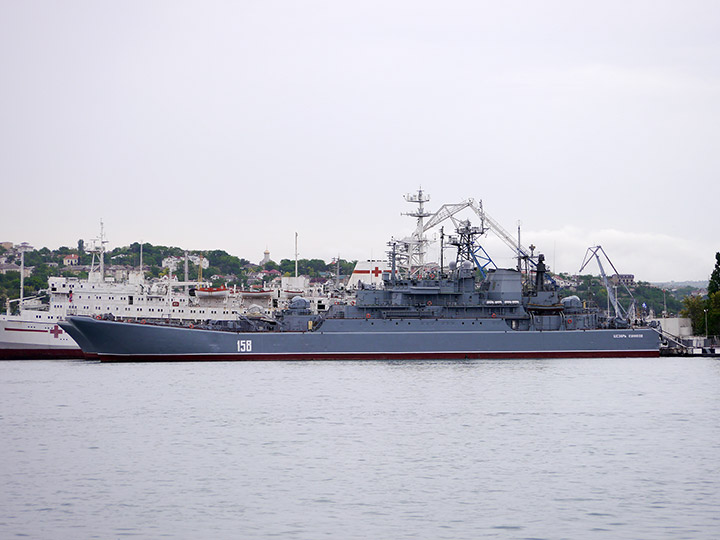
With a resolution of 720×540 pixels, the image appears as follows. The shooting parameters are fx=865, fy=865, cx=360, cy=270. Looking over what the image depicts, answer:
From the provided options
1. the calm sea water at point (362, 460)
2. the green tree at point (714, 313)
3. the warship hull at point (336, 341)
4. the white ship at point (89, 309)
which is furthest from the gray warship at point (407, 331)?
the green tree at point (714, 313)

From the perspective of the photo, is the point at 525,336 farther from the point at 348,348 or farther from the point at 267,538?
the point at 267,538

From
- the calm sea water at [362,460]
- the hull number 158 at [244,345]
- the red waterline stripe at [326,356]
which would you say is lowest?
the calm sea water at [362,460]

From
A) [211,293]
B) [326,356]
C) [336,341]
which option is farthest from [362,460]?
[211,293]

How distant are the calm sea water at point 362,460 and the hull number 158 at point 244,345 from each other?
13.1 m

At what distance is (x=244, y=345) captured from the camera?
53.8m

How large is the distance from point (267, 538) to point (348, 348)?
38699 mm

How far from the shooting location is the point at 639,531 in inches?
603

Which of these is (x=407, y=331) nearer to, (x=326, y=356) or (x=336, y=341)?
(x=336, y=341)

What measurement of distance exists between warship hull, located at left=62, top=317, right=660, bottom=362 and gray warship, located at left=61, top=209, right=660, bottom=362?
62mm

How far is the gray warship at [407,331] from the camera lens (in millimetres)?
53656

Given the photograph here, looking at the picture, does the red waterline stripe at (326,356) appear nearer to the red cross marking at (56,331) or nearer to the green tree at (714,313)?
the red cross marking at (56,331)

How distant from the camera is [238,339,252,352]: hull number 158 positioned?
53.7 metres

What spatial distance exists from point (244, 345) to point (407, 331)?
1018 cm

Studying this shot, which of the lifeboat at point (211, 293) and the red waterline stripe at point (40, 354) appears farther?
the lifeboat at point (211, 293)
